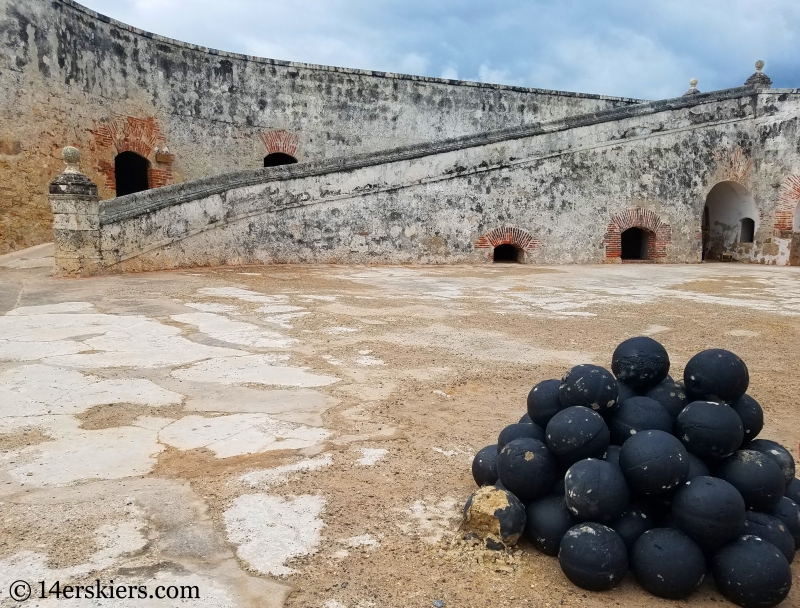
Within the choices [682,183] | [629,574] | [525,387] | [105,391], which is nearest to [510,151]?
[682,183]

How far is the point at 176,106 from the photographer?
47.4 ft

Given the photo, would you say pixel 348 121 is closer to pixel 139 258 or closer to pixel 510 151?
pixel 510 151

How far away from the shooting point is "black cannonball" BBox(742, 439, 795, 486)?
2219mm

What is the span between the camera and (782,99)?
14.9 m

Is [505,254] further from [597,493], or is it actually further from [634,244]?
[597,493]

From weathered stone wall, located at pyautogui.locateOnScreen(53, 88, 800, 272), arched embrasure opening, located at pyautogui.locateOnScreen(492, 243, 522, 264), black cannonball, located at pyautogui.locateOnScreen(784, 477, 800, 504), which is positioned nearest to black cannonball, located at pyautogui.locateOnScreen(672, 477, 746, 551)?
black cannonball, located at pyautogui.locateOnScreen(784, 477, 800, 504)

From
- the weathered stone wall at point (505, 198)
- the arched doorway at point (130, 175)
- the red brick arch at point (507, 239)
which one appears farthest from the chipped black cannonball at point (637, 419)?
the arched doorway at point (130, 175)

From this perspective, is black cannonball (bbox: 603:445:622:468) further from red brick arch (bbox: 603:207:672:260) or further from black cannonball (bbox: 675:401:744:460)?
red brick arch (bbox: 603:207:672:260)

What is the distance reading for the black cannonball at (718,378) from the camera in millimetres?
2266

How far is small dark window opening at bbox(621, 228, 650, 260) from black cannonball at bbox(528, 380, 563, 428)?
13980mm

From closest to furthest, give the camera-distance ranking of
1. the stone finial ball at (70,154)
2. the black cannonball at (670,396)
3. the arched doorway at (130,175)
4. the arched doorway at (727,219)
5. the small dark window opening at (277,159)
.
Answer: the black cannonball at (670,396), the stone finial ball at (70,154), the arched doorway at (727,219), the arched doorway at (130,175), the small dark window opening at (277,159)

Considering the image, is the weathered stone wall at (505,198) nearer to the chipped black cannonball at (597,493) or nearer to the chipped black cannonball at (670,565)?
the chipped black cannonball at (597,493)

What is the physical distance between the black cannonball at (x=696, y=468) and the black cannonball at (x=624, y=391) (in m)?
0.35

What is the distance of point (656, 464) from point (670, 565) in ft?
1.01
